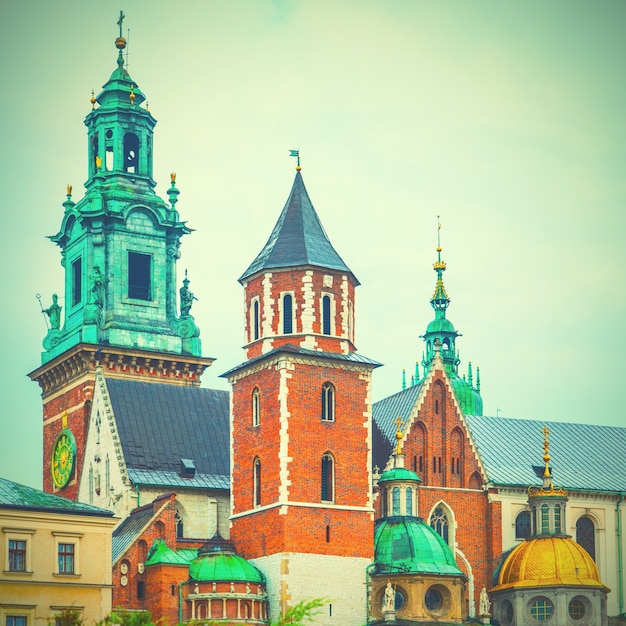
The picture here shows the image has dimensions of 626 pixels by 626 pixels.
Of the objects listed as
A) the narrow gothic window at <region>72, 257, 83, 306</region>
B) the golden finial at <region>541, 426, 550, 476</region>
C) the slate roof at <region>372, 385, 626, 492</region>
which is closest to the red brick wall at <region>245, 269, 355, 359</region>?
the slate roof at <region>372, 385, 626, 492</region>

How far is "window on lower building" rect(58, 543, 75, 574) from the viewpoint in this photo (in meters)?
81.9

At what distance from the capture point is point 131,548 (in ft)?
297

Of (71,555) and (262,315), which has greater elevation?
(262,315)

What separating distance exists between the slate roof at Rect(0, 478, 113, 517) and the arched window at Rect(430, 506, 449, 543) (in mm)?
21233

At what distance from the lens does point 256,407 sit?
302ft

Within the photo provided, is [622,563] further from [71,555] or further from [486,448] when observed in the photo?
[71,555]

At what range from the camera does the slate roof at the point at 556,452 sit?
10388cm

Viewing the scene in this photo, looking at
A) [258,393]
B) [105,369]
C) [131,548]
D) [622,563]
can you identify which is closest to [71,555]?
[131,548]

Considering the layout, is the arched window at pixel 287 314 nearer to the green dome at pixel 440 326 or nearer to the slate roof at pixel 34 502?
the slate roof at pixel 34 502

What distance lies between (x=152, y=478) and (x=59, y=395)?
14.7 m

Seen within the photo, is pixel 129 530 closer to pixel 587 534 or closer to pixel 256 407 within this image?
pixel 256 407

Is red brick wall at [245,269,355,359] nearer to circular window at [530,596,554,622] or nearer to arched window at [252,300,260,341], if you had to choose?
arched window at [252,300,260,341]

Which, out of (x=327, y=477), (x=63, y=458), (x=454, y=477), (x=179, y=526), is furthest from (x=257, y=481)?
(x=63, y=458)

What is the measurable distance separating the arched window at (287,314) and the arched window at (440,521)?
1409cm
